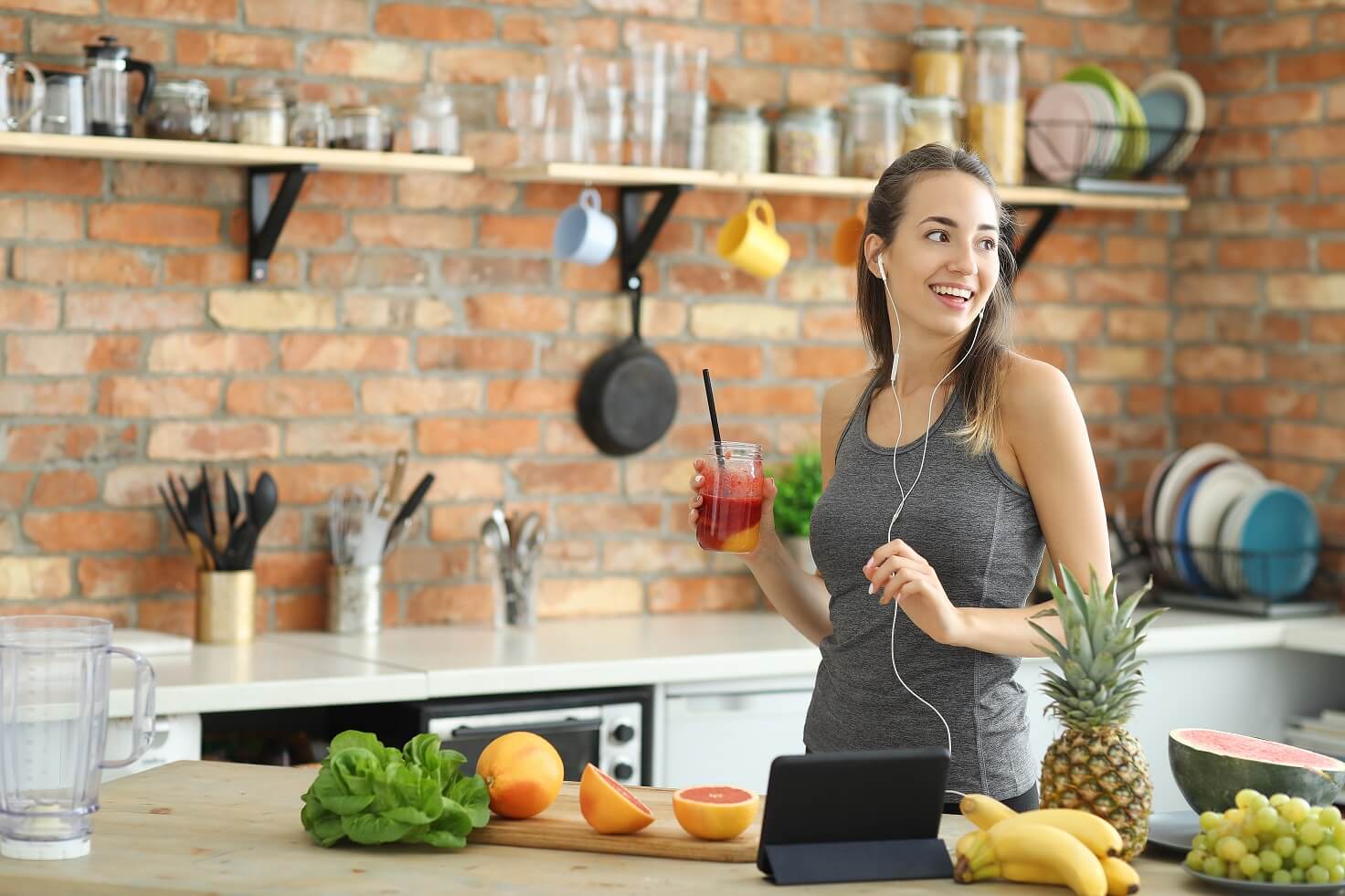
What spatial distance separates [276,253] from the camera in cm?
346

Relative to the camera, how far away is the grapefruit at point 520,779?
187 cm

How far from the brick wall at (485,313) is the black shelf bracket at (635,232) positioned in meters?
0.04

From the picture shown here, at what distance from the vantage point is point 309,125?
331 centimetres

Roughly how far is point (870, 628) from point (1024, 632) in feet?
0.74

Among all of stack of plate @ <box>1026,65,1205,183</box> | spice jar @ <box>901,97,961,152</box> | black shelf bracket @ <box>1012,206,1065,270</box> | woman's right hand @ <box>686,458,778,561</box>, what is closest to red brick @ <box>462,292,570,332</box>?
spice jar @ <box>901,97,961,152</box>

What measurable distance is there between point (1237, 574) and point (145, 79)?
252 centimetres

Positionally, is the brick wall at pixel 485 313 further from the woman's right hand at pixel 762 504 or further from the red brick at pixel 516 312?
the woman's right hand at pixel 762 504

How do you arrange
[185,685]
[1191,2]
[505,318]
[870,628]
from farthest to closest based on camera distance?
1. [1191,2]
2. [505,318]
3. [185,685]
4. [870,628]

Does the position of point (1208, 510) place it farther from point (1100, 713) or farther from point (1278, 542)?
point (1100, 713)

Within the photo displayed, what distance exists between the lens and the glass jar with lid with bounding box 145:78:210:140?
3.18m

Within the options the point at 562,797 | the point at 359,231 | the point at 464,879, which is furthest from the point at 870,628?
the point at 359,231

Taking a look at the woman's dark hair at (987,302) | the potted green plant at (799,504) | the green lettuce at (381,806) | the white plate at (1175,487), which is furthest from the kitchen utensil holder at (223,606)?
the white plate at (1175,487)

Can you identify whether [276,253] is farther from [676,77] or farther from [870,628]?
[870,628]

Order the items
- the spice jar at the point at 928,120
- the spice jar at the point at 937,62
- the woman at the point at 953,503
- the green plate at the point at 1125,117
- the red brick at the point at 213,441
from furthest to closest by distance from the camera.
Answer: the green plate at the point at 1125,117, the spice jar at the point at 937,62, the spice jar at the point at 928,120, the red brick at the point at 213,441, the woman at the point at 953,503
